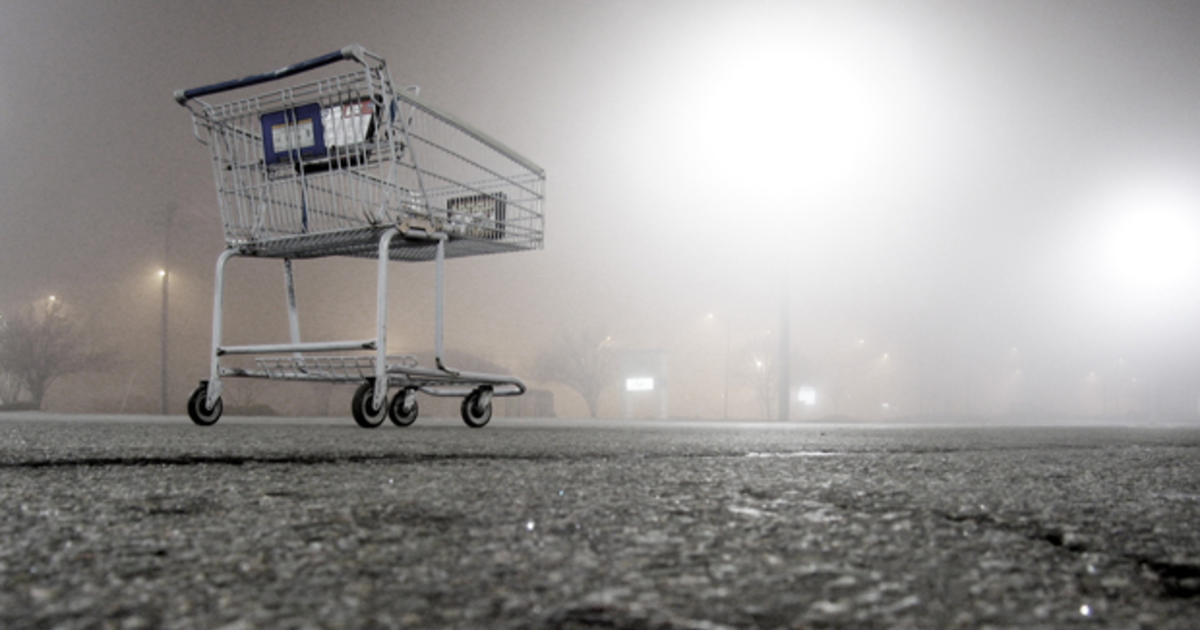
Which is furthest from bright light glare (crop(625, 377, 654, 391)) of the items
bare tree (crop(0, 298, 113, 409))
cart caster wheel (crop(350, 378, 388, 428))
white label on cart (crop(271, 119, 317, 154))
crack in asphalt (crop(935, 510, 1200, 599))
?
crack in asphalt (crop(935, 510, 1200, 599))

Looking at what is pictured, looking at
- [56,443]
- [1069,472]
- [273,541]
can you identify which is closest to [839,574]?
[273,541]

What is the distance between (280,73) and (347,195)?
795mm

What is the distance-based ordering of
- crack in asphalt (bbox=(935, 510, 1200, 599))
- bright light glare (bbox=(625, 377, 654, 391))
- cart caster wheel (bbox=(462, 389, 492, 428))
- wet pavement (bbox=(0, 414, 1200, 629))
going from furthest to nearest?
bright light glare (bbox=(625, 377, 654, 391))
cart caster wheel (bbox=(462, 389, 492, 428))
crack in asphalt (bbox=(935, 510, 1200, 599))
wet pavement (bbox=(0, 414, 1200, 629))

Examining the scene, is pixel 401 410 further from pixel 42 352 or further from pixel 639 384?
pixel 639 384

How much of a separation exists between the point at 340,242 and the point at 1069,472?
4.12 m

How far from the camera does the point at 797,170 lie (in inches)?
648

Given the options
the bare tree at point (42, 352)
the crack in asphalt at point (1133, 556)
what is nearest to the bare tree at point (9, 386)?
the bare tree at point (42, 352)

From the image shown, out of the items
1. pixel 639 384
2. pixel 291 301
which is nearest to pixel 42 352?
pixel 291 301

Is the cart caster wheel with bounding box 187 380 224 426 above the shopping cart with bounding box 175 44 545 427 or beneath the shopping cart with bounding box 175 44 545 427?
beneath

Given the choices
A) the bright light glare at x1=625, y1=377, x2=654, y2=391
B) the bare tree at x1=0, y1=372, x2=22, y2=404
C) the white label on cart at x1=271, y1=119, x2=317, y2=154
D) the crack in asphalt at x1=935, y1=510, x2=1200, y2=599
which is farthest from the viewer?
the bright light glare at x1=625, y1=377, x2=654, y2=391

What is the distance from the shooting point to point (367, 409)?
4438 mm

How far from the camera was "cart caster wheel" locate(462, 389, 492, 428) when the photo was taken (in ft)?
17.8

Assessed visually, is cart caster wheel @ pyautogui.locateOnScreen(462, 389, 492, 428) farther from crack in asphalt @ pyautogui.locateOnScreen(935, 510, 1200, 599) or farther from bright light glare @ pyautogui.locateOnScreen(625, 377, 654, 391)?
bright light glare @ pyautogui.locateOnScreen(625, 377, 654, 391)

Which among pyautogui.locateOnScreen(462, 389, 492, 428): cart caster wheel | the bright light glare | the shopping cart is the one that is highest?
the shopping cart
